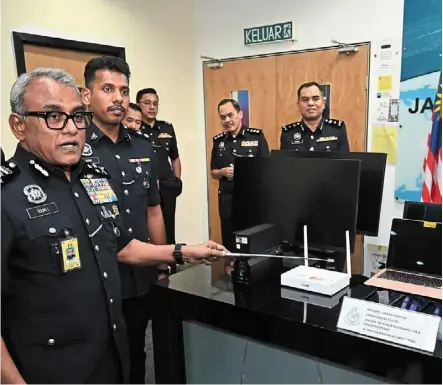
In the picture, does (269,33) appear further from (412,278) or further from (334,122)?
(412,278)

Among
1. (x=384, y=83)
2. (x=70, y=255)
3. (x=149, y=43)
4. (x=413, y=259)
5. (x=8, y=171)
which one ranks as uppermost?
(x=149, y=43)

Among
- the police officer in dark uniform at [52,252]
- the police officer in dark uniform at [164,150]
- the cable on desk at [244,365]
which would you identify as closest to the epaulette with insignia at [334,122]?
the police officer in dark uniform at [164,150]

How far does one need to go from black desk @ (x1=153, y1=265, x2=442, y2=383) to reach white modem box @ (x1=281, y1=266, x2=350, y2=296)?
5 cm

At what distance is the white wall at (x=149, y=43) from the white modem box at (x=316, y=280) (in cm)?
233

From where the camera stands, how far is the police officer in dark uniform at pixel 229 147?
350 centimetres

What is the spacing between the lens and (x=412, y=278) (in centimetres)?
137

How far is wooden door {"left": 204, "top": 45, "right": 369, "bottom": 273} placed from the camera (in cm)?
350

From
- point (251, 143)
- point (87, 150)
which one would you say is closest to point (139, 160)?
point (87, 150)

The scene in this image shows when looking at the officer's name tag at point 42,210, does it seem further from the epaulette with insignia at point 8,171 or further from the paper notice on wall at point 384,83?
the paper notice on wall at point 384,83

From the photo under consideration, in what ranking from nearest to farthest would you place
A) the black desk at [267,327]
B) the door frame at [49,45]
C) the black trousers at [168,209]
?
the black desk at [267,327] → the door frame at [49,45] → the black trousers at [168,209]

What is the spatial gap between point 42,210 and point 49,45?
241cm

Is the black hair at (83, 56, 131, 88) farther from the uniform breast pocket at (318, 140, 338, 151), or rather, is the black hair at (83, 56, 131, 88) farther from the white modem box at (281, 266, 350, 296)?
the uniform breast pocket at (318, 140, 338, 151)

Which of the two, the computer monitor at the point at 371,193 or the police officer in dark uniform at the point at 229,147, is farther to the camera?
the police officer in dark uniform at the point at 229,147

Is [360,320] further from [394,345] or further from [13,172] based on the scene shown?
[13,172]
